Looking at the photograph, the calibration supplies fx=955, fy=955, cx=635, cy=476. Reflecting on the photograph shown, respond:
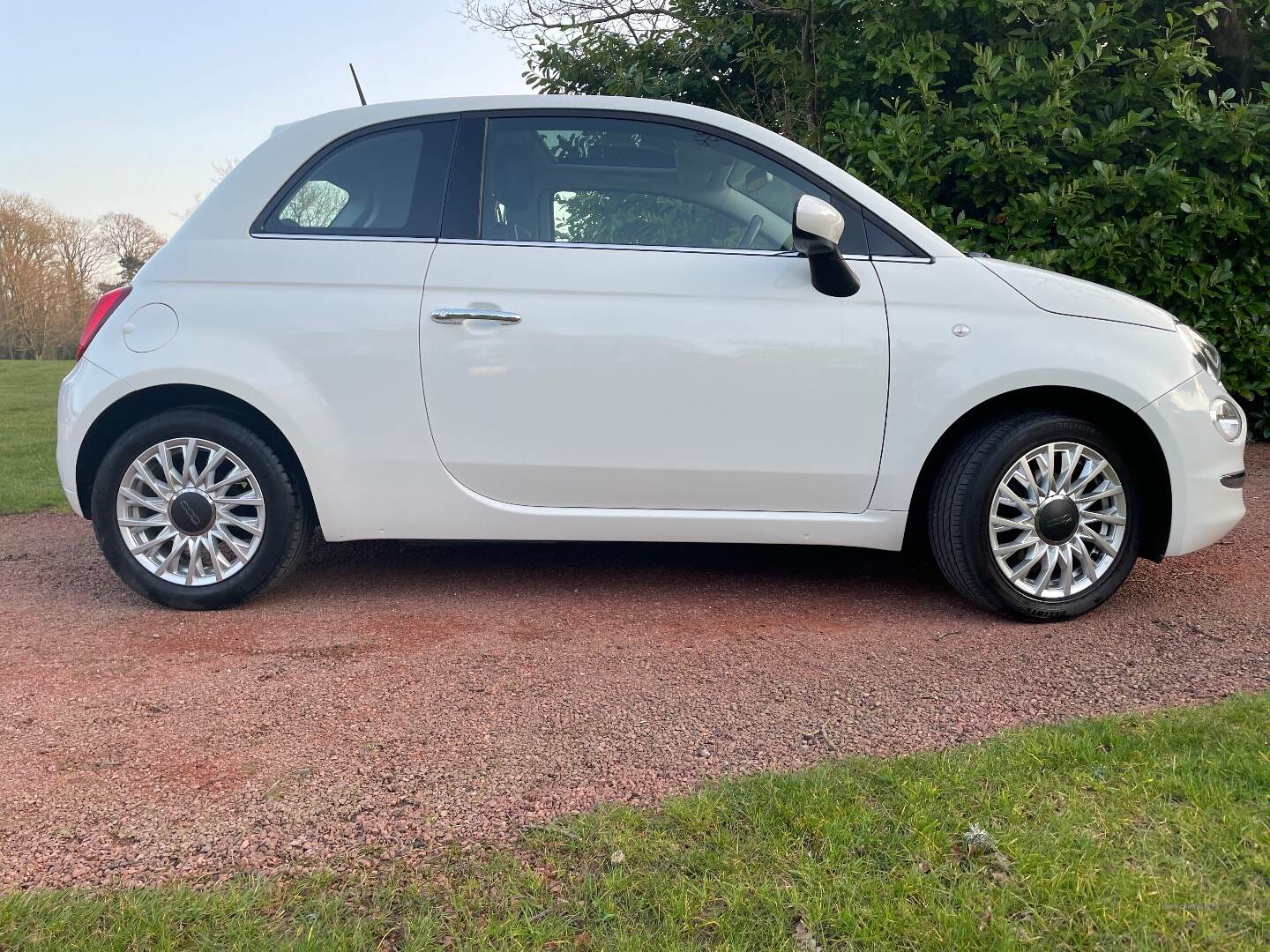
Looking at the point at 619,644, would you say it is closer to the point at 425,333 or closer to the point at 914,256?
the point at 425,333

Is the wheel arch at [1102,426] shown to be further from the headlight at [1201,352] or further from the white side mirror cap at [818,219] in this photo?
the white side mirror cap at [818,219]

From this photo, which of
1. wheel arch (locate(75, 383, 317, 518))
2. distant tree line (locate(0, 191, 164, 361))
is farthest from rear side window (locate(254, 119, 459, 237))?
distant tree line (locate(0, 191, 164, 361))

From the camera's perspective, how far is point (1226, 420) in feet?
11.8

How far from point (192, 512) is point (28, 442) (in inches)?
294

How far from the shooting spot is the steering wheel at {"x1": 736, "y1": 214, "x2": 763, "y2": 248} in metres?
3.58

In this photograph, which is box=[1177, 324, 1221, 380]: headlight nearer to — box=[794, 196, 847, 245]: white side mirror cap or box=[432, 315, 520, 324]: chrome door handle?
box=[794, 196, 847, 245]: white side mirror cap

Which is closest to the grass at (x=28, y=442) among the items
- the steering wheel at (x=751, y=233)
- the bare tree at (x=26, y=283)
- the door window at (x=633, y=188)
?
the door window at (x=633, y=188)

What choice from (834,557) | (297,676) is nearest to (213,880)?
(297,676)

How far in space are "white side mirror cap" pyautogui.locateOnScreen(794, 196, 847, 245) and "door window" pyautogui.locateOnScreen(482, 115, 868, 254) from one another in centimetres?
22

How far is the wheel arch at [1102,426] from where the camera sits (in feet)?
11.6

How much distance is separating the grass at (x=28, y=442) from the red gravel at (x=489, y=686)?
2.20 m

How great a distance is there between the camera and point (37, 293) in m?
27.8

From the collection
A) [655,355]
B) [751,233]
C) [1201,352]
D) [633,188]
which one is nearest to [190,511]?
[655,355]

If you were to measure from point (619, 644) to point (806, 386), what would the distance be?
115cm
